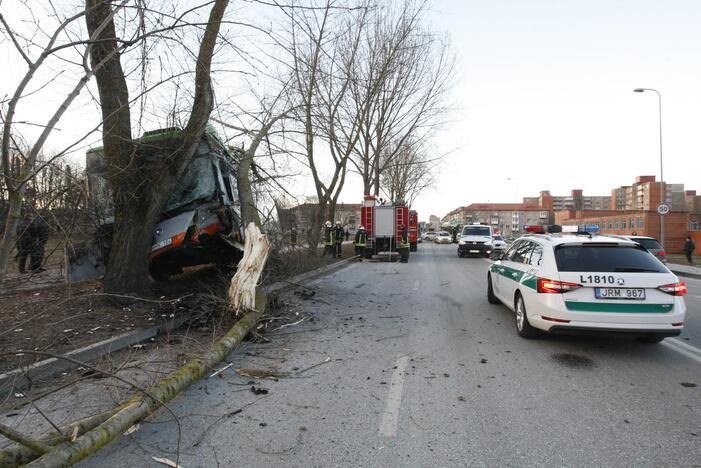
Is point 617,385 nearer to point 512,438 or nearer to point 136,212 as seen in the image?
A: point 512,438

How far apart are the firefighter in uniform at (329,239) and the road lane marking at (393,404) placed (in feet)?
50.5

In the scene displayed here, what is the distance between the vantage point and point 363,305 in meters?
8.82

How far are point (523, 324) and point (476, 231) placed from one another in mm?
20679

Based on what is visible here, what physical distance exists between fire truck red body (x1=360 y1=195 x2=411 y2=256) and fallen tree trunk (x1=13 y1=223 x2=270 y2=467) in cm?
1460

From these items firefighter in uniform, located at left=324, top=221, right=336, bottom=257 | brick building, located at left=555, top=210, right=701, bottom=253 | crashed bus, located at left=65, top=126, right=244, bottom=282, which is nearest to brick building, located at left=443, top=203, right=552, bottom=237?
brick building, located at left=555, top=210, right=701, bottom=253

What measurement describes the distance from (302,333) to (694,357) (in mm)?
4941

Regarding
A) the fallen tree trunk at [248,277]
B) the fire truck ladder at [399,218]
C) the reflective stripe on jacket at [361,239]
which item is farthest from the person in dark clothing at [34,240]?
the fire truck ladder at [399,218]

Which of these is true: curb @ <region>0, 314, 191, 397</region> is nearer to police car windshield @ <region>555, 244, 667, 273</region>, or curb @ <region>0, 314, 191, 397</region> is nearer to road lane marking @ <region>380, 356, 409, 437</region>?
road lane marking @ <region>380, 356, 409, 437</region>

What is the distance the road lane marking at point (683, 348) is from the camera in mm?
5258

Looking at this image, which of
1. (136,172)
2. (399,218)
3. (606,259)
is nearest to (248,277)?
(136,172)

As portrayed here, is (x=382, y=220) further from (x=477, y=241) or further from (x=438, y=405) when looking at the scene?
(x=438, y=405)

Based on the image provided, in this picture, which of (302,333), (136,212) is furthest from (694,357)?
(136,212)

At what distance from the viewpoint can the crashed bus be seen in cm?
768

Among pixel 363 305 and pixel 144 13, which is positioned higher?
pixel 144 13
